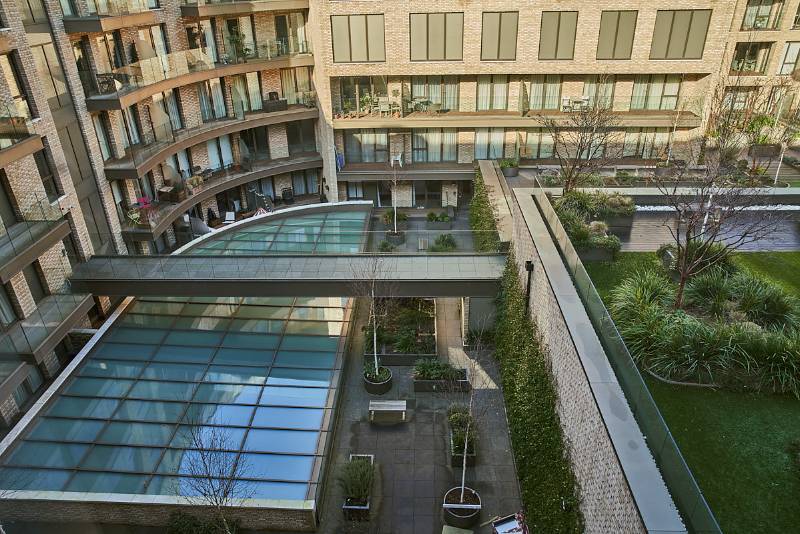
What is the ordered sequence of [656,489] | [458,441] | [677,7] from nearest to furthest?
[656,489] → [458,441] → [677,7]

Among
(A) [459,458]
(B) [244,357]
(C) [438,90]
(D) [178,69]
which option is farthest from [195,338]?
(C) [438,90]

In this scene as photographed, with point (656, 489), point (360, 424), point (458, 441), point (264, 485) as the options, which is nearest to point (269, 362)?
point (360, 424)

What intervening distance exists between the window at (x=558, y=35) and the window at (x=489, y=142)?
16.8 feet

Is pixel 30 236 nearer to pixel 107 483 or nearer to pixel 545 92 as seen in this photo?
pixel 107 483

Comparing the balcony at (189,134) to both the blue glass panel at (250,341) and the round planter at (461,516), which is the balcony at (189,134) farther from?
the round planter at (461,516)

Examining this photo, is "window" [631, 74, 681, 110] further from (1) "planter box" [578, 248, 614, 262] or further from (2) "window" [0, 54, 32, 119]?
(2) "window" [0, 54, 32, 119]

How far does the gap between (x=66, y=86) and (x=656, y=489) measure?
80.8ft

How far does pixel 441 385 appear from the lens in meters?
21.6

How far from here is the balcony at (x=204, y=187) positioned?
26.9 meters

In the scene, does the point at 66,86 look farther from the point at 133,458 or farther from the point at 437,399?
the point at 437,399

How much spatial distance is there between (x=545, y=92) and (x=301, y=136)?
51.6 ft

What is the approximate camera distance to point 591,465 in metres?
12.5

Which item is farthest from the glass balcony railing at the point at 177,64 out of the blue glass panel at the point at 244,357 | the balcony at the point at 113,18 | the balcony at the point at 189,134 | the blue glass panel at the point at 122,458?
the blue glass panel at the point at 122,458

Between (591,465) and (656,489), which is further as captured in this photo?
(591,465)
